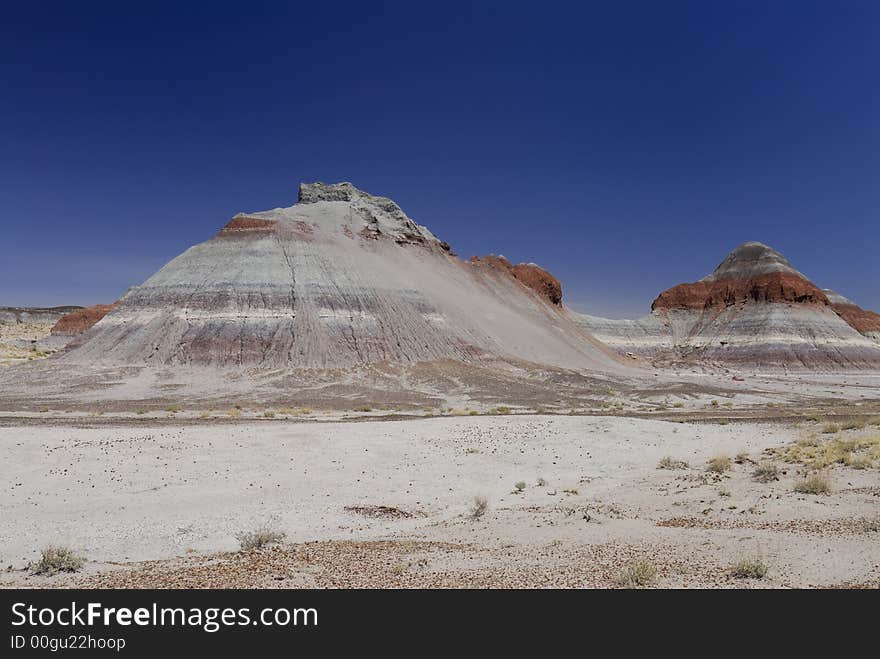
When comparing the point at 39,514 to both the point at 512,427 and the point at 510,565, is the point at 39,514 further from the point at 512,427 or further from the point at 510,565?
the point at 512,427

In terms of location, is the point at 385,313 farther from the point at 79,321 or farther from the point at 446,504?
the point at 79,321

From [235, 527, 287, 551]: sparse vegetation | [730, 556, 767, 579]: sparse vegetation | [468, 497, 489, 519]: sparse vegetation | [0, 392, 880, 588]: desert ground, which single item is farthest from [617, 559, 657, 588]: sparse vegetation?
[235, 527, 287, 551]: sparse vegetation

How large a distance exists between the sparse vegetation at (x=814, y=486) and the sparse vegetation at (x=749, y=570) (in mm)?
6344

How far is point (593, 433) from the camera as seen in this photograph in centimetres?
2350

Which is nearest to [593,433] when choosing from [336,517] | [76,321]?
[336,517]

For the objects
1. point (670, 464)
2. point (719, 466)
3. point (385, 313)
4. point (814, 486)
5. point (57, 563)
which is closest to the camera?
point (57, 563)

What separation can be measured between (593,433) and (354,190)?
71.7m

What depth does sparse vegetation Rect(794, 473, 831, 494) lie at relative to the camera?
1223cm

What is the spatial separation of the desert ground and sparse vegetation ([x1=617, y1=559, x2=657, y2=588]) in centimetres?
3

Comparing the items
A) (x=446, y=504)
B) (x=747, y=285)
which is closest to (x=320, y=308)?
(x=446, y=504)

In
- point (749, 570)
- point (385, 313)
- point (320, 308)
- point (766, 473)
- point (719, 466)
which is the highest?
point (320, 308)

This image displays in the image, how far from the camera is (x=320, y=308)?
5962 centimetres

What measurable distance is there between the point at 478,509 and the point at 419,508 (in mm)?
1553

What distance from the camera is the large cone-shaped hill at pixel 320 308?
54.9m
